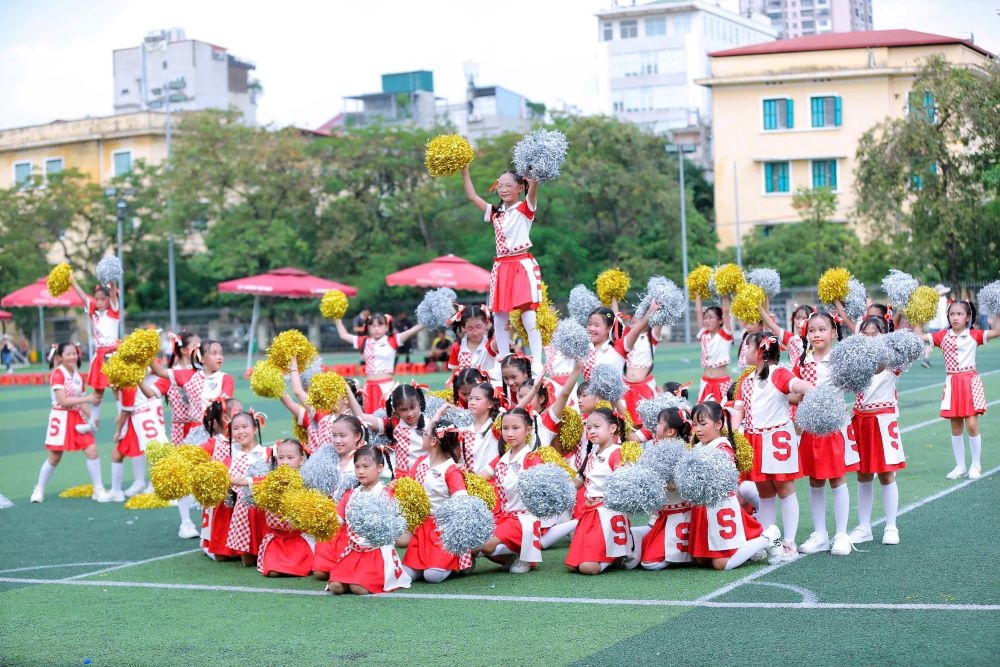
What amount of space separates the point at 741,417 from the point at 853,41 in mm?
41218

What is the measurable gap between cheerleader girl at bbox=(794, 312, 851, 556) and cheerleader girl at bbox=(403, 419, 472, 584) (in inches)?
83.6

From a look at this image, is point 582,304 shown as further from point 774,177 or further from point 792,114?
point 774,177

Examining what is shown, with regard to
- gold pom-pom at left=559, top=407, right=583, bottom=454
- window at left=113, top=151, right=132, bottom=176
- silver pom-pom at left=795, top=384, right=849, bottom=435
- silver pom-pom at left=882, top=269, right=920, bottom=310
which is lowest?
gold pom-pom at left=559, top=407, right=583, bottom=454

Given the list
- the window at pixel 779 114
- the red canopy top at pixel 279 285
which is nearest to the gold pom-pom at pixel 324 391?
the red canopy top at pixel 279 285

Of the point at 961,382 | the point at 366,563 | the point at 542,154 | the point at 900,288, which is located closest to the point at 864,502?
the point at 900,288

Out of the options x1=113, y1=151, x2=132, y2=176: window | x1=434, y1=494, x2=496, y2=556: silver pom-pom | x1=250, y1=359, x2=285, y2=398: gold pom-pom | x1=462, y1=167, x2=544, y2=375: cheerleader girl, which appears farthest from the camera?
x1=113, y1=151, x2=132, y2=176: window

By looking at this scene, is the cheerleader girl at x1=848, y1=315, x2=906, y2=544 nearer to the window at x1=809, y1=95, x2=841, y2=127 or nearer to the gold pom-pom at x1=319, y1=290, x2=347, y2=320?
the gold pom-pom at x1=319, y1=290, x2=347, y2=320

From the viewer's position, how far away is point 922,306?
28.7 ft

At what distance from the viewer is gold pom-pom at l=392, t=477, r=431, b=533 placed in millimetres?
7348

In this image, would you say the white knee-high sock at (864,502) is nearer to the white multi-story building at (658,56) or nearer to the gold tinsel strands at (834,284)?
the gold tinsel strands at (834,284)

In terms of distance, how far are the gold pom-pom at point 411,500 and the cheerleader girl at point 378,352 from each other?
3.74 metres

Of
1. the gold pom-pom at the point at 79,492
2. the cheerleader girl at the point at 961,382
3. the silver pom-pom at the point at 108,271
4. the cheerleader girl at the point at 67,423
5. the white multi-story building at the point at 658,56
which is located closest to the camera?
the cheerleader girl at the point at 961,382

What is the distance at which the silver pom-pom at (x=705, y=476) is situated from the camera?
7215mm

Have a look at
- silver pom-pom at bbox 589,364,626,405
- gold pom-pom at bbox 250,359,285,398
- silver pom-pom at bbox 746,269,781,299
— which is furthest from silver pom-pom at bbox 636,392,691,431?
gold pom-pom at bbox 250,359,285,398
